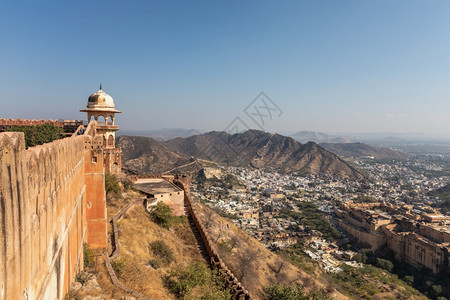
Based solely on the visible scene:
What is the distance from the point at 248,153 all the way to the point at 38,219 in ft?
434

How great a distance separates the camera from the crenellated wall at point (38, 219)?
2.41m

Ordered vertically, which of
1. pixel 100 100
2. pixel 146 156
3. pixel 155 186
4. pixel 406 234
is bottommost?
pixel 406 234

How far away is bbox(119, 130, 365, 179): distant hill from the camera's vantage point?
7669 centimetres

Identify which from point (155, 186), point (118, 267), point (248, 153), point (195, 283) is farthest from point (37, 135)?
point (248, 153)

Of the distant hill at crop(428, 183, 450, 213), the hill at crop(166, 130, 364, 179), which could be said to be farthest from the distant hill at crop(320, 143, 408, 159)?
the distant hill at crop(428, 183, 450, 213)

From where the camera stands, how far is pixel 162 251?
1143cm

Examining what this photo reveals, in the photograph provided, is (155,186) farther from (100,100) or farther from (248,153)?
(248,153)

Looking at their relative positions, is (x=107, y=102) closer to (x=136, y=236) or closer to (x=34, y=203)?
(x=136, y=236)

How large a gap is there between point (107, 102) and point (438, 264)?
40.3 metres

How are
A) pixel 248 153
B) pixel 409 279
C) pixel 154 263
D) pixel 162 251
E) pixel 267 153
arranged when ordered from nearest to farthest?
pixel 154 263, pixel 162 251, pixel 409 279, pixel 267 153, pixel 248 153

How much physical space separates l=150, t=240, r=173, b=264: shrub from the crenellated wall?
486cm

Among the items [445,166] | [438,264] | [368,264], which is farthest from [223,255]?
[445,166]

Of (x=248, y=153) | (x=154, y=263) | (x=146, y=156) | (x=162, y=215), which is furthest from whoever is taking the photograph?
(x=248, y=153)


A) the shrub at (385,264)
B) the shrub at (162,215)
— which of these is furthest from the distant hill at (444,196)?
the shrub at (162,215)
